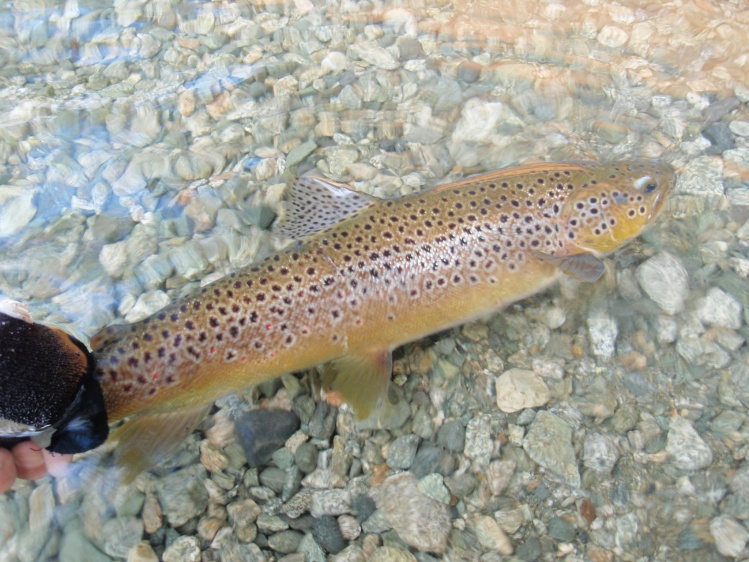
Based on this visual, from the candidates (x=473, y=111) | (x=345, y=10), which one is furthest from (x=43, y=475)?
(x=345, y=10)

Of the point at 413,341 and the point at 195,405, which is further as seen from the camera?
the point at 413,341

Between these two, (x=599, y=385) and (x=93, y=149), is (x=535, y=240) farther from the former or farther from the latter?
(x=93, y=149)

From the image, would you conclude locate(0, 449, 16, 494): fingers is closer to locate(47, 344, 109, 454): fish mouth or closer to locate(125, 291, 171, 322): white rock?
locate(47, 344, 109, 454): fish mouth

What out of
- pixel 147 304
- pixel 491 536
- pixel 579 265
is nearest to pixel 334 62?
pixel 147 304

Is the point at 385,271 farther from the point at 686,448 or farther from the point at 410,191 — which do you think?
the point at 686,448

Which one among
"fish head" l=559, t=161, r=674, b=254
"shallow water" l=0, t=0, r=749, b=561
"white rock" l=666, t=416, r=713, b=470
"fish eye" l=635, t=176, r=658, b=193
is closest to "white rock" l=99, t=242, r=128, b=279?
"shallow water" l=0, t=0, r=749, b=561
